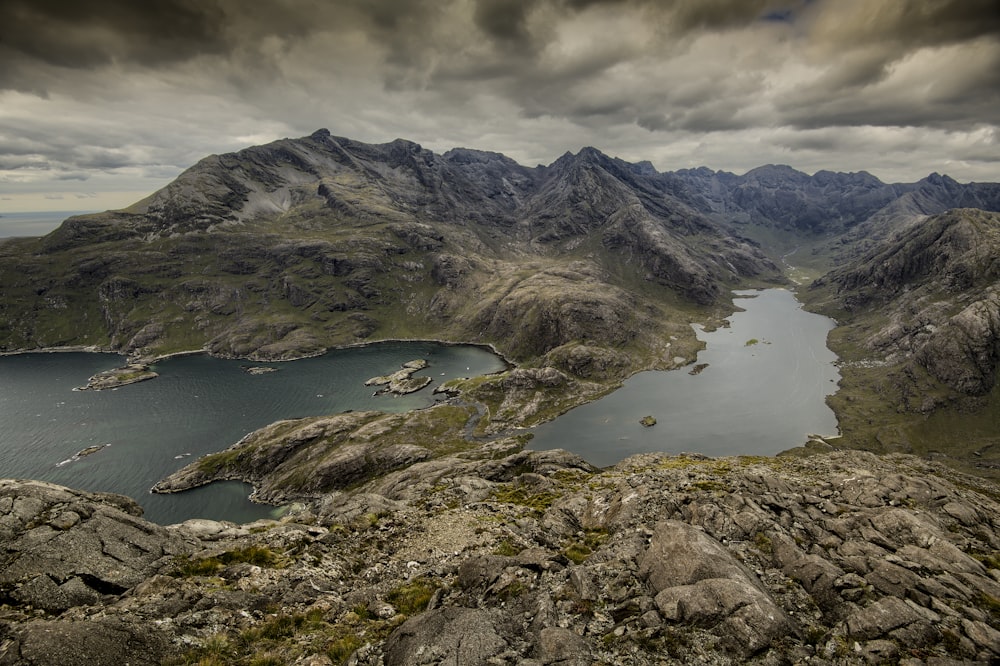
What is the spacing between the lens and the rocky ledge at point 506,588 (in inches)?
851

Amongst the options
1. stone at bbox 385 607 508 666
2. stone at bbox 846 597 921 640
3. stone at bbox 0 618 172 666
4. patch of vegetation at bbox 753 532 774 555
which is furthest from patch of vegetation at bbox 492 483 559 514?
stone at bbox 0 618 172 666

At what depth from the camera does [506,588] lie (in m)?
27.9

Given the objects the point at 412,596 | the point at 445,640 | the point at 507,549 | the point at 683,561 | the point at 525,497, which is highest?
the point at 683,561

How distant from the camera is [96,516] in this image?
3022 centimetres

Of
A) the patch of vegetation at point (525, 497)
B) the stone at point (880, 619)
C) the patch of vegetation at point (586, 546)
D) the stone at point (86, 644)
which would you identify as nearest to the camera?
the stone at point (86, 644)

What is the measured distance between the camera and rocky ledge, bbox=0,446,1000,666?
851 inches

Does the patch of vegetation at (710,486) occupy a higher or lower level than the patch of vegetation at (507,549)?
lower

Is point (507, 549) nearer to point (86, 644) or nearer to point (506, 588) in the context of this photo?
point (506, 588)

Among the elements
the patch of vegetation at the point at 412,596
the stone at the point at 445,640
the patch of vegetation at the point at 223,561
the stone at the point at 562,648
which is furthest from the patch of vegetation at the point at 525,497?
the patch of vegetation at the point at 223,561

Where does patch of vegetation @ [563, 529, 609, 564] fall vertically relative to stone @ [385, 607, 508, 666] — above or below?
below

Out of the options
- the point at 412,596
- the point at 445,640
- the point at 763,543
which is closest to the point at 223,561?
the point at 412,596

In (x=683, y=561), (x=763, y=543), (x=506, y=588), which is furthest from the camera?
(x=763, y=543)

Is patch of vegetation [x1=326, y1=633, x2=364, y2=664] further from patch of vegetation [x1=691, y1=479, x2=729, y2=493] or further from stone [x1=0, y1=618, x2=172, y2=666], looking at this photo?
patch of vegetation [x1=691, y1=479, x2=729, y2=493]

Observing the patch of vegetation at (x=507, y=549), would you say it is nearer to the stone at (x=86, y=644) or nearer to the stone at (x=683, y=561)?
the stone at (x=683, y=561)
